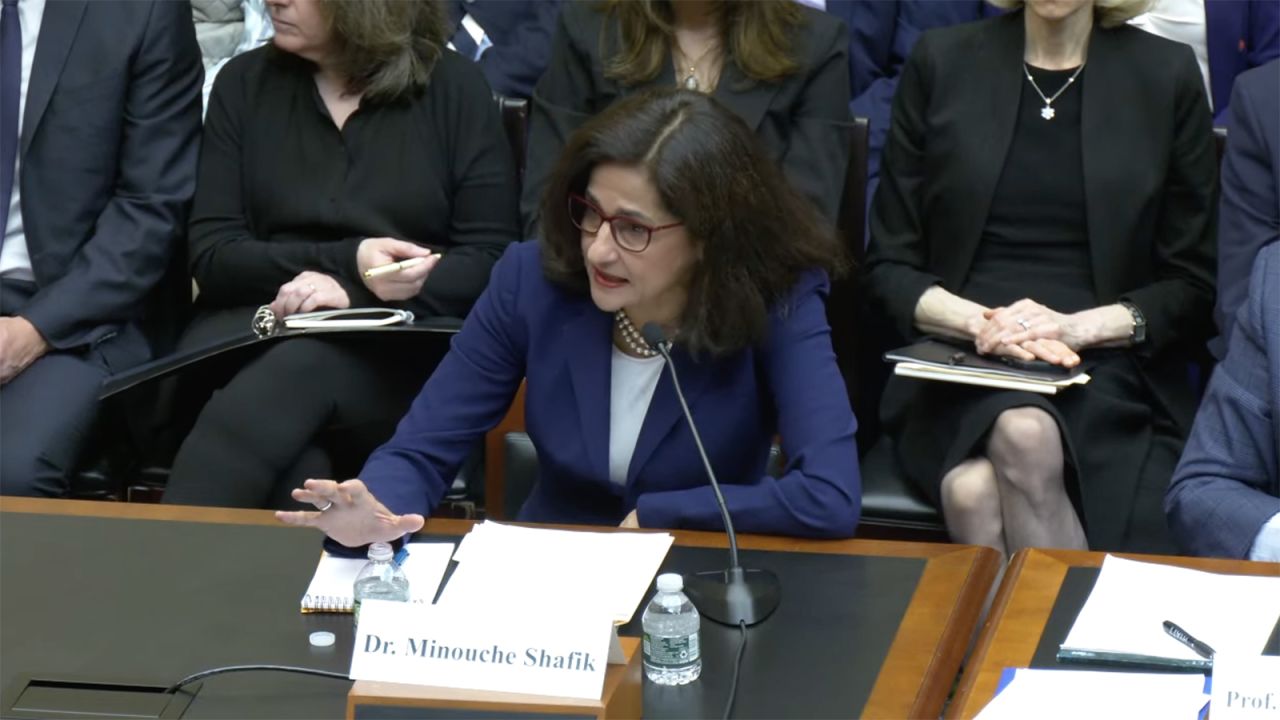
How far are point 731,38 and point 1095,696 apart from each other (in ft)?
6.05

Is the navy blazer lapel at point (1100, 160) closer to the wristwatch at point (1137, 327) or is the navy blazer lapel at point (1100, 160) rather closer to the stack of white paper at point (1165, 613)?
the wristwatch at point (1137, 327)

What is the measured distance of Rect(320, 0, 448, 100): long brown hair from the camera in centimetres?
307

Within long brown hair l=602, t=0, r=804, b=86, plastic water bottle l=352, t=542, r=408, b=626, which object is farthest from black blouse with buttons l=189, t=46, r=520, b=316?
plastic water bottle l=352, t=542, r=408, b=626

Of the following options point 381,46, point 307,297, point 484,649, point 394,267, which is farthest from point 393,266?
point 484,649

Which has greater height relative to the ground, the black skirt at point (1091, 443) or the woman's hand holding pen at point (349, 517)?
the woman's hand holding pen at point (349, 517)

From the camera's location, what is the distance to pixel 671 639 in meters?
1.62

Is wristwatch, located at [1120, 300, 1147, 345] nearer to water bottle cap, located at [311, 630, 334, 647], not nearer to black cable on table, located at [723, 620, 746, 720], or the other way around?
black cable on table, located at [723, 620, 746, 720]

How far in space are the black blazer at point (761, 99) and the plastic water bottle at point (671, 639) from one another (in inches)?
57.3

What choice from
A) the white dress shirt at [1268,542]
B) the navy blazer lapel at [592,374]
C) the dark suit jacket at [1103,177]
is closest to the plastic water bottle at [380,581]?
the navy blazer lapel at [592,374]

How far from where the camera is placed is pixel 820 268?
2336 mm

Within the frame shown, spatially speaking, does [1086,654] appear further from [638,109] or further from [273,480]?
[273,480]

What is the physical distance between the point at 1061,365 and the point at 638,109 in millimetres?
957

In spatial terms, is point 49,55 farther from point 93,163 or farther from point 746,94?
point 746,94

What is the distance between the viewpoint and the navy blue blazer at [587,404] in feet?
7.27
